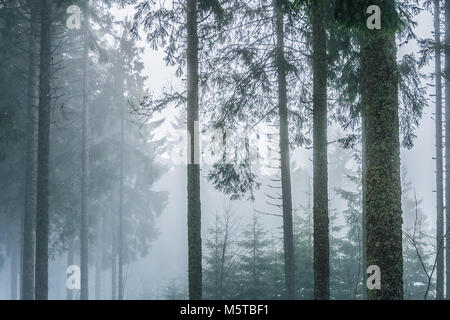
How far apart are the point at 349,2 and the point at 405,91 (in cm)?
565

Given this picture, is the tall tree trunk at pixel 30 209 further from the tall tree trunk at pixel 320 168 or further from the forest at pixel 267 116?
the tall tree trunk at pixel 320 168

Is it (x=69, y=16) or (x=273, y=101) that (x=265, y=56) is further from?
(x=69, y=16)

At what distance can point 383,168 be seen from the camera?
5.37m

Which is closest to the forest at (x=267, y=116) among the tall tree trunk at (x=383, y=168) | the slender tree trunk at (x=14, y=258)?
the tall tree trunk at (x=383, y=168)

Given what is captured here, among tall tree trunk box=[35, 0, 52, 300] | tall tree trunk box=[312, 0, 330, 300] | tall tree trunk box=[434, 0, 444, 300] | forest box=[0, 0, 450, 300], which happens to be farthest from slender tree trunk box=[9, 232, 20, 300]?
tall tree trunk box=[434, 0, 444, 300]

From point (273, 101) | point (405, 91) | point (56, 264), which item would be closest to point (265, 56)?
point (273, 101)

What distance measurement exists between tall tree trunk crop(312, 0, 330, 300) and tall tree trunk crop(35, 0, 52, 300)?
7661 millimetres

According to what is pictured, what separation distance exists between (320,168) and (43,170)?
7874mm

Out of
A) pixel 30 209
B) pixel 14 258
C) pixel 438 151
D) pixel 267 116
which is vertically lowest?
pixel 14 258

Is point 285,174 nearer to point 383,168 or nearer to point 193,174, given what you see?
point 193,174

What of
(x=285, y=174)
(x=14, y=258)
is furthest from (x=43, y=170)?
(x=14, y=258)

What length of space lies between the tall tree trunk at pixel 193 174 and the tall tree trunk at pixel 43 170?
5197 millimetres

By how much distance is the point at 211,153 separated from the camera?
10.6m

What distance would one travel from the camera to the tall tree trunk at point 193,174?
8.12 meters
